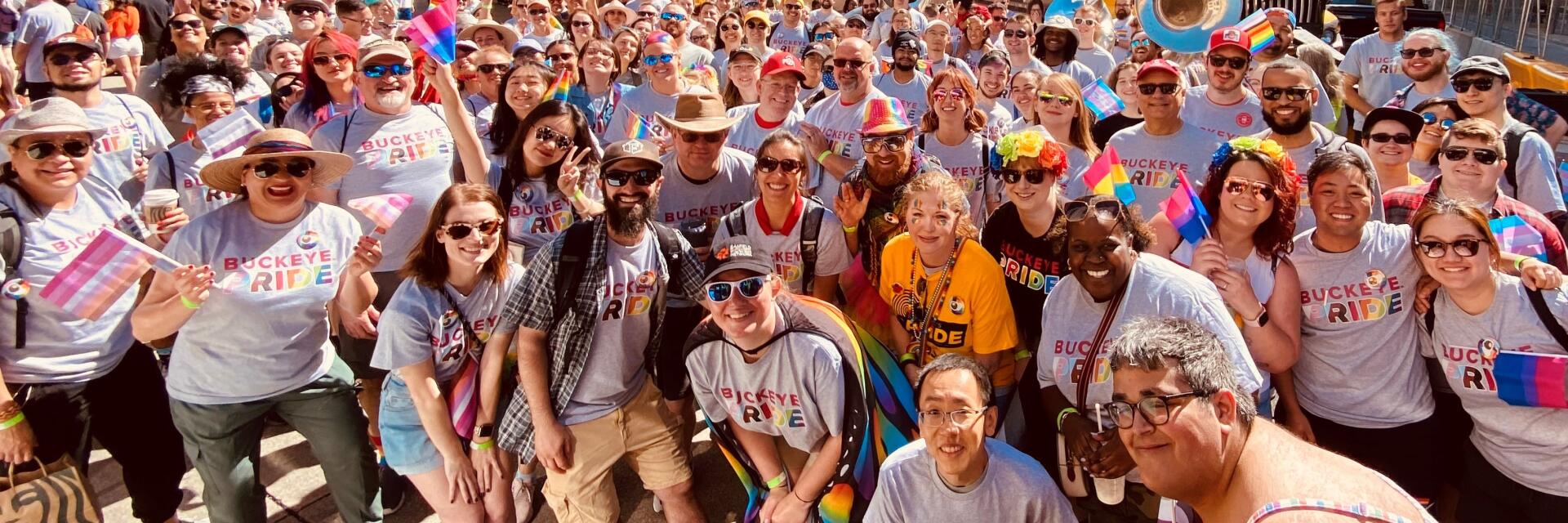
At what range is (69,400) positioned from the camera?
333 centimetres

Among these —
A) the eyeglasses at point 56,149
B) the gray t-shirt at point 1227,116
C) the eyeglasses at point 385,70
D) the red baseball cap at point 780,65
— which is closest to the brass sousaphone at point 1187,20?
the gray t-shirt at point 1227,116

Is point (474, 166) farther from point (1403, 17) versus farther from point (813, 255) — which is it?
point (1403, 17)

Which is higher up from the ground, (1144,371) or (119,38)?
(119,38)

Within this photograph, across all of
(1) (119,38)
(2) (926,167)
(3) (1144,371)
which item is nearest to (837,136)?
(2) (926,167)

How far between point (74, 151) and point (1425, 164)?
20.4ft

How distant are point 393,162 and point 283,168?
102 centimetres

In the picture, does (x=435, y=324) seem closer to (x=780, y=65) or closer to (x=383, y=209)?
(x=383, y=209)

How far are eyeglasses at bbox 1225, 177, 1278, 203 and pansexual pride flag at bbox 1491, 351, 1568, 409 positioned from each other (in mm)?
838

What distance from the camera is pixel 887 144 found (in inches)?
153

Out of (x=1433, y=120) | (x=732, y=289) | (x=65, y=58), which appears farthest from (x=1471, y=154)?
(x=65, y=58)

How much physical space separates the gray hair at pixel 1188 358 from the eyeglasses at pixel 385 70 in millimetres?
3836

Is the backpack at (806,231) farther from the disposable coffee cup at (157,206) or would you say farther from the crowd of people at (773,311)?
the disposable coffee cup at (157,206)

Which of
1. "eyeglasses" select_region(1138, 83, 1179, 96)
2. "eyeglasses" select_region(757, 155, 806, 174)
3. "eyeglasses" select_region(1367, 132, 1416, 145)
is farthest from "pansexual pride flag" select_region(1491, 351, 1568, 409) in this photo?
"eyeglasses" select_region(757, 155, 806, 174)

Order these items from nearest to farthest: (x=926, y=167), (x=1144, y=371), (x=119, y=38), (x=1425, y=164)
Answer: (x=1144, y=371), (x=926, y=167), (x=1425, y=164), (x=119, y=38)
